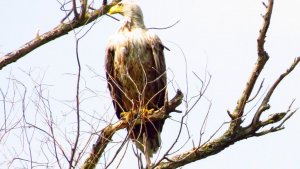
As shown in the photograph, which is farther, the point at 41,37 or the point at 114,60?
the point at 114,60

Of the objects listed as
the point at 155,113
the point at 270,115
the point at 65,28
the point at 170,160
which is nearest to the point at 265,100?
the point at 270,115

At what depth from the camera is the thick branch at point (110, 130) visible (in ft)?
19.3

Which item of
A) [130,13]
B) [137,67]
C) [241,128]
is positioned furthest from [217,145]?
[130,13]

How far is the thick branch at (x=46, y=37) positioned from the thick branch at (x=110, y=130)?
3.33 ft

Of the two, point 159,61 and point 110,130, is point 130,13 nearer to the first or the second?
point 159,61

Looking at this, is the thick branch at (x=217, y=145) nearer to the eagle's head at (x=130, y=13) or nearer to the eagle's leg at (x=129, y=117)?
the eagle's leg at (x=129, y=117)

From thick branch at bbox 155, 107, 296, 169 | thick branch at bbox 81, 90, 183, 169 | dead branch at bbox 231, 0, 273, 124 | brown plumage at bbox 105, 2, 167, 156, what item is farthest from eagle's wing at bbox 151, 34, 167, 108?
dead branch at bbox 231, 0, 273, 124

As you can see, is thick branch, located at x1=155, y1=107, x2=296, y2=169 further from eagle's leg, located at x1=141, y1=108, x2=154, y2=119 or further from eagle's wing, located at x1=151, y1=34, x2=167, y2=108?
eagle's wing, located at x1=151, y1=34, x2=167, y2=108

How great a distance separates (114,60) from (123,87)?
35 centimetres

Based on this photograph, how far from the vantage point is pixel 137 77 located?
8.02 metres

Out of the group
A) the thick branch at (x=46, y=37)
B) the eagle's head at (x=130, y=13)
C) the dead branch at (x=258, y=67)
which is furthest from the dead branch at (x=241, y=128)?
the eagle's head at (x=130, y=13)

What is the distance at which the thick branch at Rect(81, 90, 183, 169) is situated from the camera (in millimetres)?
5873

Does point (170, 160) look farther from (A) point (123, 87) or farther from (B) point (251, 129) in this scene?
(A) point (123, 87)

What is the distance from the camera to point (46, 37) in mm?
6637
